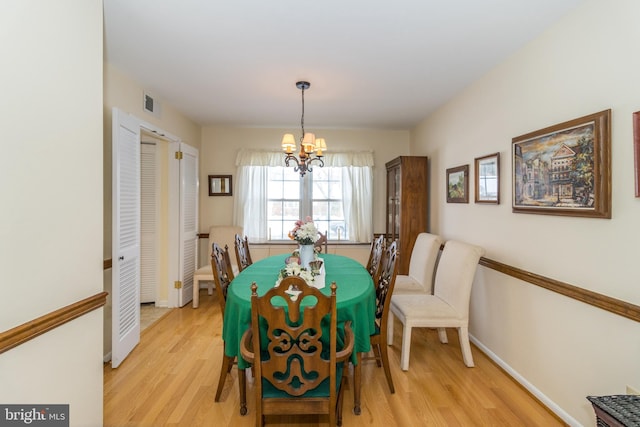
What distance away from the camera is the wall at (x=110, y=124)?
2.71 metres

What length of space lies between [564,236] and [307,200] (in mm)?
3545

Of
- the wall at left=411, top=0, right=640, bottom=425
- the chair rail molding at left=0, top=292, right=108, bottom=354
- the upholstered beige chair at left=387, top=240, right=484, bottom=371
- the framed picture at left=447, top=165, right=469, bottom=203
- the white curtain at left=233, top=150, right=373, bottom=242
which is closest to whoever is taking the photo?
the chair rail molding at left=0, top=292, right=108, bottom=354

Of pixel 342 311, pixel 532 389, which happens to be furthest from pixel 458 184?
pixel 342 311

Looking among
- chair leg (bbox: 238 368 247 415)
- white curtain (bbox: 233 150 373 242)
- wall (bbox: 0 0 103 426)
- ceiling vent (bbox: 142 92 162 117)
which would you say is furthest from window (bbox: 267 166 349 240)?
wall (bbox: 0 0 103 426)

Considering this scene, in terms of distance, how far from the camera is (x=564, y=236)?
2014 millimetres

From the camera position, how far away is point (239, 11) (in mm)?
1958

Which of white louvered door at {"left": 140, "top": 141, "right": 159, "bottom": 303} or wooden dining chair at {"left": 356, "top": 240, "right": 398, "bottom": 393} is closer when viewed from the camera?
wooden dining chair at {"left": 356, "top": 240, "right": 398, "bottom": 393}

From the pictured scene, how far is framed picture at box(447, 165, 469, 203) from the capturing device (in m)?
3.28

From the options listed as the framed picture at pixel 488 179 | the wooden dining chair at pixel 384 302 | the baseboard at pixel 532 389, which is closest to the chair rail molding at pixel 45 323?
the wooden dining chair at pixel 384 302

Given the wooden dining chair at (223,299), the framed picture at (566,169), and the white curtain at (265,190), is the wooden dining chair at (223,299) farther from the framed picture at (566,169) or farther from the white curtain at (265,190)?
the white curtain at (265,190)

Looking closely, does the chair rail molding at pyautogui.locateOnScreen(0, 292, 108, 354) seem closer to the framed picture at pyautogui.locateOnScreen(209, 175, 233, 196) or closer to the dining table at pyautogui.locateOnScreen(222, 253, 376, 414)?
the dining table at pyautogui.locateOnScreen(222, 253, 376, 414)

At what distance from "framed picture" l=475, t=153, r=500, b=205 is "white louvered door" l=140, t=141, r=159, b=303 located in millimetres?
3844

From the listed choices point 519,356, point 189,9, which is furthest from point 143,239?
point 519,356

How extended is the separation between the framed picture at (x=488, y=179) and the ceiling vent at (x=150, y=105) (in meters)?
3.46
